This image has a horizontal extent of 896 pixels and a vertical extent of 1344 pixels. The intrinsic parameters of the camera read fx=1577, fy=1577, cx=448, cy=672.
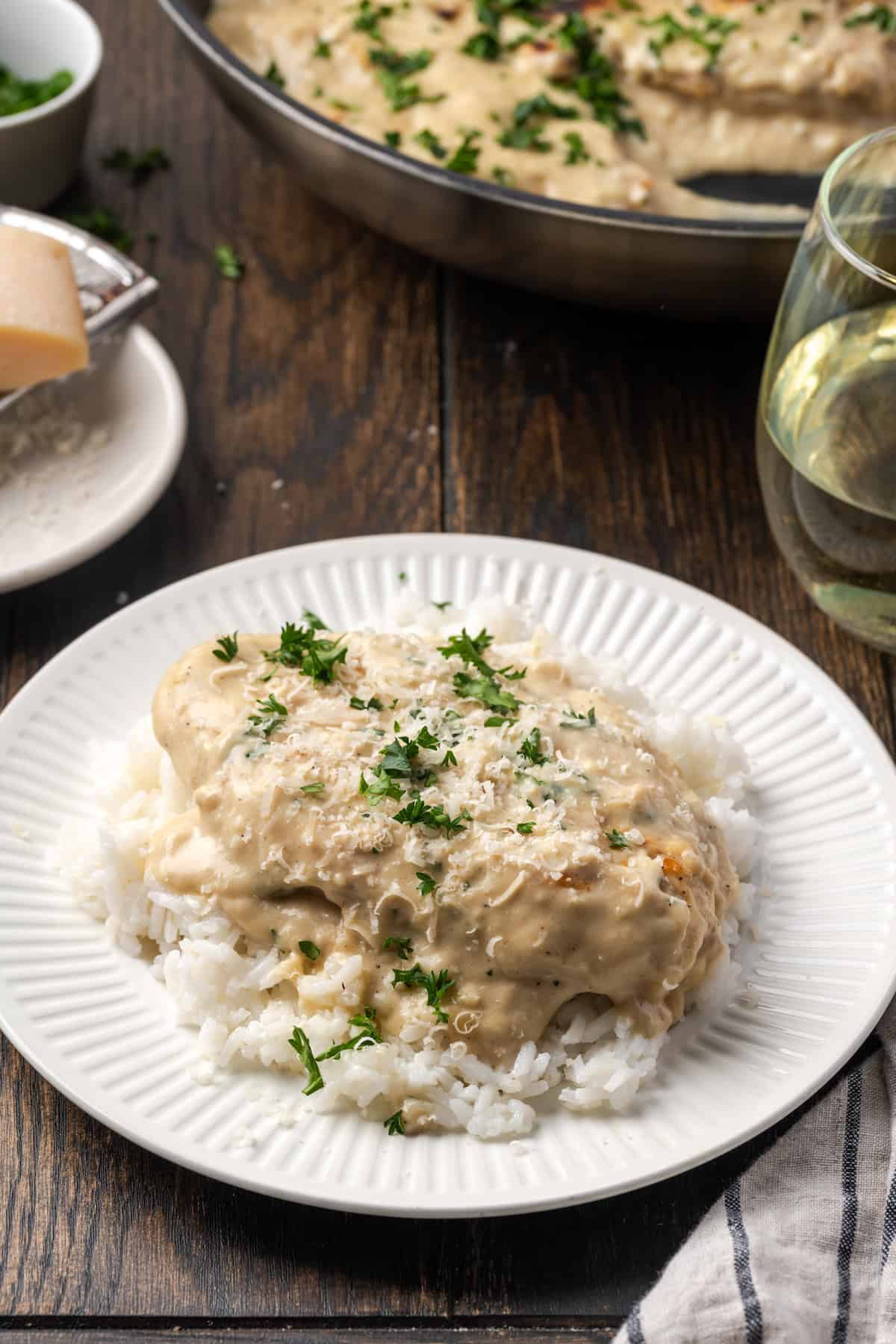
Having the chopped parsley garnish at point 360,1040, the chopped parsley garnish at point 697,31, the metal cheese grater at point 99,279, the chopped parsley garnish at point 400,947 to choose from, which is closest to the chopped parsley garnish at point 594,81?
the chopped parsley garnish at point 697,31

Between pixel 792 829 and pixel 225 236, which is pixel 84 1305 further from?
pixel 225 236

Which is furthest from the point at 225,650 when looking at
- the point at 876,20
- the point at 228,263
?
A: the point at 876,20

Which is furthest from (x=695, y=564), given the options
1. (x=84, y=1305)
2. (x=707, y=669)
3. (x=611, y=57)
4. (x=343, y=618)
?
(x=84, y=1305)

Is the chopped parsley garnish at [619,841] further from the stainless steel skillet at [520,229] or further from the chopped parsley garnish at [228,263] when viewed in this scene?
the chopped parsley garnish at [228,263]

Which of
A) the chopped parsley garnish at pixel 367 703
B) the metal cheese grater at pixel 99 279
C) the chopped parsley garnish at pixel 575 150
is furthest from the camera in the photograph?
the chopped parsley garnish at pixel 575 150

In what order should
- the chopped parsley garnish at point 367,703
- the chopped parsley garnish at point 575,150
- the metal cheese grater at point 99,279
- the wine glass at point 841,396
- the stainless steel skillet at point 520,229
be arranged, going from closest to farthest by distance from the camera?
the chopped parsley garnish at point 367,703
the wine glass at point 841,396
the stainless steel skillet at point 520,229
the metal cheese grater at point 99,279
the chopped parsley garnish at point 575,150
